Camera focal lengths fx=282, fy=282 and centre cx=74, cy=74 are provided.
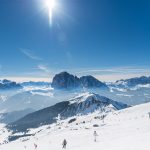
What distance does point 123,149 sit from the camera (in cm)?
2998

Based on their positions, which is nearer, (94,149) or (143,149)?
(143,149)

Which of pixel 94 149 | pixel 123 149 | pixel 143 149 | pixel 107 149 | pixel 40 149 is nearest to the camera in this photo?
pixel 143 149

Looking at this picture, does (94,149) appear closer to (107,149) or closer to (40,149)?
(107,149)

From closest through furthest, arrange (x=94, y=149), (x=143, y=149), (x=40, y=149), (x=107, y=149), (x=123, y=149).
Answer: (x=143, y=149), (x=123, y=149), (x=107, y=149), (x=94, y=149), (x=40, y=149)

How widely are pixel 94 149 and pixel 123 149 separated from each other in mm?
5486

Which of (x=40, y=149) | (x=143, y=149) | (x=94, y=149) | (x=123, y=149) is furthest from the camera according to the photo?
(x=40, y=149)

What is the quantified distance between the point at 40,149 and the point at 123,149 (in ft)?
111

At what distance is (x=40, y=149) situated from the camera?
198ft

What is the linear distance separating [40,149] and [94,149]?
93.1 feet

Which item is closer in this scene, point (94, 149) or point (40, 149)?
point (94, 149)

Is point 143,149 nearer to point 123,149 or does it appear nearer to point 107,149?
point 123,149

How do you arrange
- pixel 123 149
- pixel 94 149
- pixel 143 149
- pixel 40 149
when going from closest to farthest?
pixel 143 149
pixel 123 149
pixel 94 149
pixel 40 149

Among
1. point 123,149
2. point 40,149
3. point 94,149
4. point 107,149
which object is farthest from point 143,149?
point 40,149

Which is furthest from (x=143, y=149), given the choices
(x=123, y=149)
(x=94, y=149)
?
(x=94, y=149)
